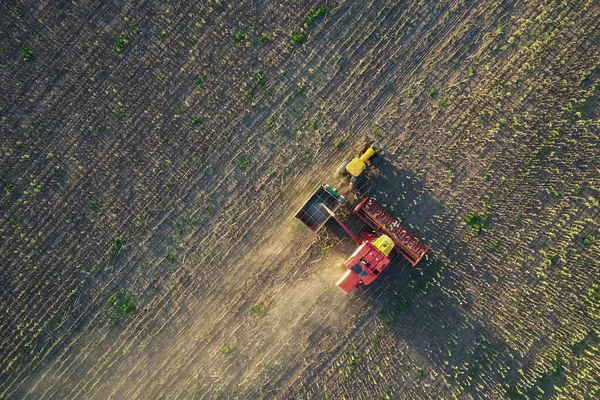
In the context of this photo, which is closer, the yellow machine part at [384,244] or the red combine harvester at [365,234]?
the yellow machine part at [384,244]

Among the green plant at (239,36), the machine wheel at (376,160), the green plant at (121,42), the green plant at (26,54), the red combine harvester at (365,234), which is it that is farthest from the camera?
the machine wheel at (376,160)

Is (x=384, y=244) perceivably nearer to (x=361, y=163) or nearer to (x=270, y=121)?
(x=361, y=163)

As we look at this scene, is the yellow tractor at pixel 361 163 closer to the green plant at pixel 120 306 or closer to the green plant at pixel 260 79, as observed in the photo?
the green plant at pixel 260 79

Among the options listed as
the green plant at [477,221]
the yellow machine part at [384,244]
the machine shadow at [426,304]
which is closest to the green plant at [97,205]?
the machine shadow at [426,304]

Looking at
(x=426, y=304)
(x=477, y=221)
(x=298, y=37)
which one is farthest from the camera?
(x=426, y=304)

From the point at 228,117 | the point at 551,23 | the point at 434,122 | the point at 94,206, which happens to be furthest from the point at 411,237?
the point at 94,206

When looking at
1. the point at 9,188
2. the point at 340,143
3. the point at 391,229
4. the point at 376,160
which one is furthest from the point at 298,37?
the point at 9,188
